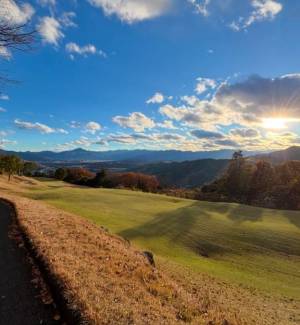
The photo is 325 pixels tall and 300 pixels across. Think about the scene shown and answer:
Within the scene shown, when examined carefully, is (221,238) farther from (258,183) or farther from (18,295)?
(258,183)

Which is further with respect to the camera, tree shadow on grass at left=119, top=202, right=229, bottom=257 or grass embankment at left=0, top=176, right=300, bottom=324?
tree shadow on grass at left=119, top=202, right=229, bottom=257

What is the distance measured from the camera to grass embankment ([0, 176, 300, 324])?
530 inches

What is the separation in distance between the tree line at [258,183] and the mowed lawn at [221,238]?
35.1 meters

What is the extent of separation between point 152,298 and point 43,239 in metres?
5.74

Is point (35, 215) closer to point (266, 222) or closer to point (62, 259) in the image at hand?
point (62, 259)

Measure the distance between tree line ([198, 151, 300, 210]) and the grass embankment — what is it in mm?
34756

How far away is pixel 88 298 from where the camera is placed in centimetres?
743

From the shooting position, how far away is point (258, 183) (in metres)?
85.0

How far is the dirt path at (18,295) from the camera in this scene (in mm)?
6738

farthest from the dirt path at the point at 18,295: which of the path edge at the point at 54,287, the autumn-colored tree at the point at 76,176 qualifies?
the autumn-colored tree at the point at 76,176

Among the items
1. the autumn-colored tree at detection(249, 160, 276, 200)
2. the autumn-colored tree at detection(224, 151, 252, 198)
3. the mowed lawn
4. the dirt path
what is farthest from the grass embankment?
the autumn-colored tree at detection(224, 151, 252, 198)

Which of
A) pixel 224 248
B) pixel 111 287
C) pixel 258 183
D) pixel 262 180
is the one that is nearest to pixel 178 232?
pixel 224 248

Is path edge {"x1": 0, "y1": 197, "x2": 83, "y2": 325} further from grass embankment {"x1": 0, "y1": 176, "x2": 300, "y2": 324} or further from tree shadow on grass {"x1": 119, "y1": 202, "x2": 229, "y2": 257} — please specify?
tree shadow on grass {"x1": 119, "y1": 202, "x2": 229, "y2": 257}

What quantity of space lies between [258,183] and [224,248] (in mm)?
61585
